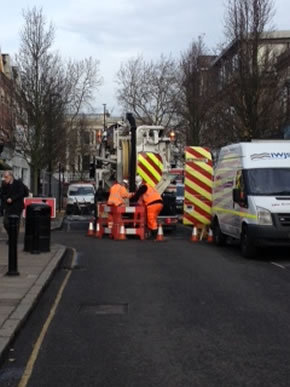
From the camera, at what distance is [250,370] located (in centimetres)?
552

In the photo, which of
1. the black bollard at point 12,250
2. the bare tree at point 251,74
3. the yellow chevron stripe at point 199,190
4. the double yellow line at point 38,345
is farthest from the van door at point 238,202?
the bare tree at point 251,74

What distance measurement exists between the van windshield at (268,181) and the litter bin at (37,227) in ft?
14.8

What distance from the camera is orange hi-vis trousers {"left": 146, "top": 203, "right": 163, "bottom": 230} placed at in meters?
18.2

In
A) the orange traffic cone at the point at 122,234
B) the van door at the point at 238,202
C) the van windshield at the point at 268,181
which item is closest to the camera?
the van windshield at the point at 268,181

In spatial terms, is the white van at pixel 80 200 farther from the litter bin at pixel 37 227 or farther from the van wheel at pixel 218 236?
the litter bin at pixel 37 227

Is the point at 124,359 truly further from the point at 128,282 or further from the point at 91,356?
the point at 128,282

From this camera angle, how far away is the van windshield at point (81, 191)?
36.0 metres

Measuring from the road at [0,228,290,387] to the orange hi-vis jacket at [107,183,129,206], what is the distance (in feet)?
17.4

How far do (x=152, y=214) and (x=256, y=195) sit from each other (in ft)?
17.8

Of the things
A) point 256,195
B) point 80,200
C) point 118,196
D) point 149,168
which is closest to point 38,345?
point 256,195

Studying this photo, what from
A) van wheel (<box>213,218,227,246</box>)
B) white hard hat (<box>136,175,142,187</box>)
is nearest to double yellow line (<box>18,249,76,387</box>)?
van wheel (<box>213,218,227,246</box>)

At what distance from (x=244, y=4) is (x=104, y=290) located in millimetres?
18842

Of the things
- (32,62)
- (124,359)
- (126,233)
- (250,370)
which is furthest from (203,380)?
(32,62)

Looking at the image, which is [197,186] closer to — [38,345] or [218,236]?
[218,236]
